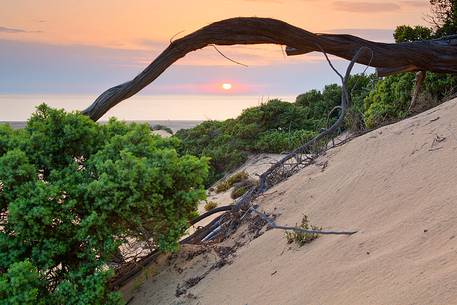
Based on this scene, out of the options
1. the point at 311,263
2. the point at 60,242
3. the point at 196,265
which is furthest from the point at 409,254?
the point at 60,242

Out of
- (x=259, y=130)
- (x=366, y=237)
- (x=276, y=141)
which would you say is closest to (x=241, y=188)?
(x=276, y=141)

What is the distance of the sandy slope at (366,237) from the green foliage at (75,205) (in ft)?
2.28

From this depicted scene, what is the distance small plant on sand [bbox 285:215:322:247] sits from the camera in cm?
579

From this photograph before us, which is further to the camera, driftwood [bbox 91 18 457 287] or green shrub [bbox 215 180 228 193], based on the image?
green shrub [bbox 215 180 228 193]

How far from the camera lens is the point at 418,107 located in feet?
31.9

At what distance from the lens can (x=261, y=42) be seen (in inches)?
318

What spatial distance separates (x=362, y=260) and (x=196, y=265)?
7.24 feet

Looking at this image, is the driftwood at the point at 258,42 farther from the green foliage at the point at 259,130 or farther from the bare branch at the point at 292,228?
the green foliage at the point at 259,130

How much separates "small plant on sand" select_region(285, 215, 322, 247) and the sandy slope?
0.08 metres

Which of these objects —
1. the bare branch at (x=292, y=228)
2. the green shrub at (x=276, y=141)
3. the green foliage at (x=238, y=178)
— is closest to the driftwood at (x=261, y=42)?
the bare branch at (x=292, y=228)

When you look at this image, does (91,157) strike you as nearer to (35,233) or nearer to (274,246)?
(35,233)

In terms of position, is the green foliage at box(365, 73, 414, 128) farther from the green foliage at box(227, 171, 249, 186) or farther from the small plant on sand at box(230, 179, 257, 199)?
the green foliage at box(227, 171, 249, 186)

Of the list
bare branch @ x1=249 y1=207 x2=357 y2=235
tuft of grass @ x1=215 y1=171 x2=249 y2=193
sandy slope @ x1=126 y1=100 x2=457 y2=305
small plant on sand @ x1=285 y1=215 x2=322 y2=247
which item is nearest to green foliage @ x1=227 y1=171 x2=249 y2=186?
tuft of grass @ x1=215 y1=171 x2=249 y2=193

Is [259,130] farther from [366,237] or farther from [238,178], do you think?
[366,237]
